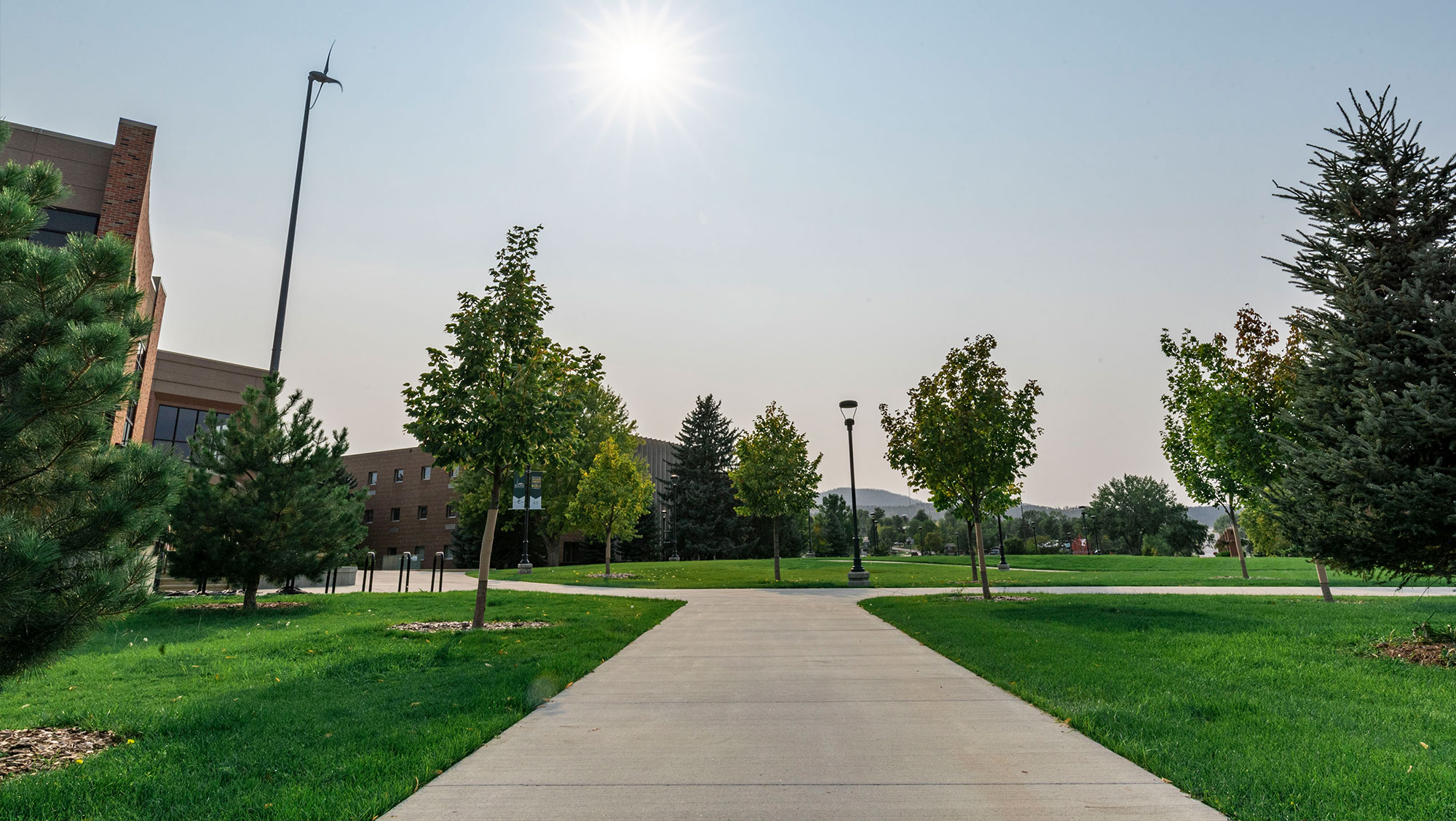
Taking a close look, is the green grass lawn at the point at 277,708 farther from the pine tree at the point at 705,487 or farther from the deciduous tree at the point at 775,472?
the pine tree at the point at 705,487

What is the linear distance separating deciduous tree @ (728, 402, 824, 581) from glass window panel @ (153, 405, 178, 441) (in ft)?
69.9

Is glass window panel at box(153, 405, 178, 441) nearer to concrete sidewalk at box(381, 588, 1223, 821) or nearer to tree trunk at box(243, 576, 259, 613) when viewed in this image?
tree trunk at box(243, 576, 259, 613)

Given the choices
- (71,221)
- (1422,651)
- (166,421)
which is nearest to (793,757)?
(1422,651)

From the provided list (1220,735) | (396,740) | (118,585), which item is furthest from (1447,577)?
(118,585)

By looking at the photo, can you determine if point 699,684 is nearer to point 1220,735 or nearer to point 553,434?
point 1220,735

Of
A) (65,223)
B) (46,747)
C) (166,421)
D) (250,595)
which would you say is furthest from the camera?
(166,421)

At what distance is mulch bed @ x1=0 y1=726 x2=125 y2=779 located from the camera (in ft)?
15.2

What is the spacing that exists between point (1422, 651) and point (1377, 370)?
10.9ft

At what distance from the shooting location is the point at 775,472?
1083 inches

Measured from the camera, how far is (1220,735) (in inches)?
201

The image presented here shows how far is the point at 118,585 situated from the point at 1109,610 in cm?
1452

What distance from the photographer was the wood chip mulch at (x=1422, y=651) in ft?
25.9

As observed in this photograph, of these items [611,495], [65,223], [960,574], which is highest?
[65,223]

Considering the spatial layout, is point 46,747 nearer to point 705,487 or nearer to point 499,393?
point 499,393
